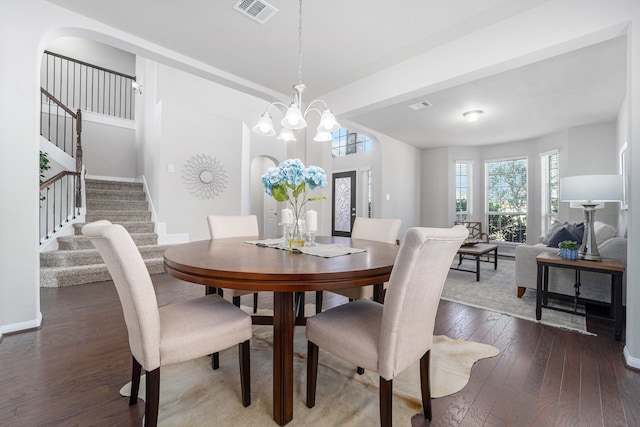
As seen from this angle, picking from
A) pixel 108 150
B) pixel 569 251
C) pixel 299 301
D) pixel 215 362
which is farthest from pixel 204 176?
pixel 569 251

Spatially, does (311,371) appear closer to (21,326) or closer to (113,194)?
(21,326)

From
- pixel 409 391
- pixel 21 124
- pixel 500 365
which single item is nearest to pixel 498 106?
pixel 500 365

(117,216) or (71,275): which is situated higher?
(117,216)

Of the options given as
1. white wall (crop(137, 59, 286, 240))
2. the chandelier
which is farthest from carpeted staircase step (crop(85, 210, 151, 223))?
the chandelier

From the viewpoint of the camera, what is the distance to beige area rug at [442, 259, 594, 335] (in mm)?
2572

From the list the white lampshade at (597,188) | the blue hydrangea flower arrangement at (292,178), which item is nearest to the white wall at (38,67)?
the white lampshade at (597,188)

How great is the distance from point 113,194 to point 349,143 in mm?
5361

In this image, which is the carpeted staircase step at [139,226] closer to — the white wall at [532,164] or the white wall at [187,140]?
the white wall at [187,140]

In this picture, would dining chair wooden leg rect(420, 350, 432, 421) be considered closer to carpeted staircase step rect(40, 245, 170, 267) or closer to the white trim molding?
the white trim molding

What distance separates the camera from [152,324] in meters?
1.13

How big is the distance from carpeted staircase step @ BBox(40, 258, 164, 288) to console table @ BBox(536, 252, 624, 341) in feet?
15.7

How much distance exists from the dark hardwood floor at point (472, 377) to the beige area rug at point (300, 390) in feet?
0.34

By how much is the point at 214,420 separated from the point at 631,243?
104 inches

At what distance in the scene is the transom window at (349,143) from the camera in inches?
289
